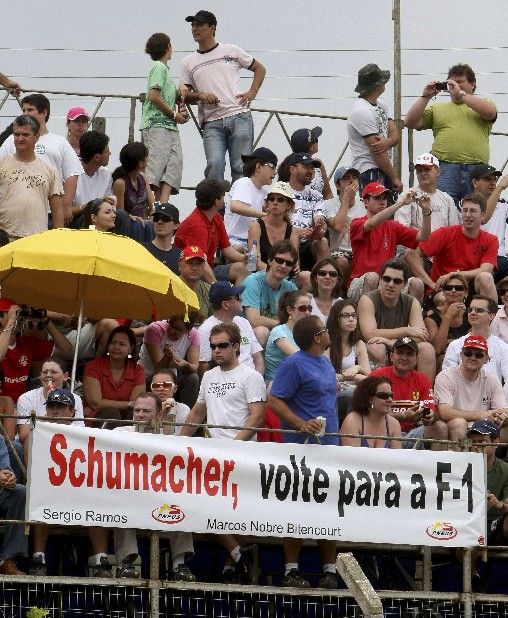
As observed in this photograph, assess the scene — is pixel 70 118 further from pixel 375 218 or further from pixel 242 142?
pixel 375 218

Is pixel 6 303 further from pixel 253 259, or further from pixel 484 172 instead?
pixel 484 172

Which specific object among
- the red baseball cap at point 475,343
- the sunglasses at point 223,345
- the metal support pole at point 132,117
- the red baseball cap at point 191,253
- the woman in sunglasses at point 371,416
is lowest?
the woman in sunglasses at point 371,416

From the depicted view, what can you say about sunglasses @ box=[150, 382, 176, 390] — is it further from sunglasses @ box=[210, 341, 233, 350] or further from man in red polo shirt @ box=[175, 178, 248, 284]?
man in red polo shirt @ box=[175, 178, 248, 284]

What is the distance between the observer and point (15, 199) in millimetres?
18938

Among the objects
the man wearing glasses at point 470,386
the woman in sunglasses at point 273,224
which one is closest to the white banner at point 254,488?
the man wearing glasses at point 470,386

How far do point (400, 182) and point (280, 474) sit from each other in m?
7.70

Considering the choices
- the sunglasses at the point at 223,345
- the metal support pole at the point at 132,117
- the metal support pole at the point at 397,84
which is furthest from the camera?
the metal support pole at the point at 132,117

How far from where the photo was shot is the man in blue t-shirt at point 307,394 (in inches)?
622

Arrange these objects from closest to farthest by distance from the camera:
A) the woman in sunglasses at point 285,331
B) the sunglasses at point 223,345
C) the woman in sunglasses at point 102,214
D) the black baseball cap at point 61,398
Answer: the black baseball cap at point 61,398, the sunglasses at point 223,345, the woman in sunglasses at point 285,331, the woman in sunglasses at point 102,214

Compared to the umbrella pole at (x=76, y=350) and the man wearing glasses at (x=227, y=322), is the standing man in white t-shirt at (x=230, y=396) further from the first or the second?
the man wearing glasses at (x=227, y=322)

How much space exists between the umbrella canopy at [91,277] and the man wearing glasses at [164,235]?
5.17 ft

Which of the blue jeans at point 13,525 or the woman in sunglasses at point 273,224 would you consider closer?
the blue jeans at point 13,525

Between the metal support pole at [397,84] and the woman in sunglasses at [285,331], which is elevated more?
the metal support pole at [397,84]

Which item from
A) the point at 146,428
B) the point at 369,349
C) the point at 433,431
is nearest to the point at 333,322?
the point at 369,349
